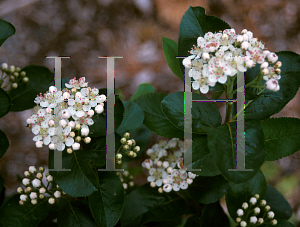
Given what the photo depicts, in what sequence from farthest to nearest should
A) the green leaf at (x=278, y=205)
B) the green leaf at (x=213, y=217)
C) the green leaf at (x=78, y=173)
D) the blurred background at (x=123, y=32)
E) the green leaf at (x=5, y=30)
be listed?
the blurred background at (x=123, y=32) < the green leaf at (x=278, y=205) < the green leaf at (x=213, y=217) < the green leaf at (x=5, y=30) < the green leaf at (x=78, y=173)

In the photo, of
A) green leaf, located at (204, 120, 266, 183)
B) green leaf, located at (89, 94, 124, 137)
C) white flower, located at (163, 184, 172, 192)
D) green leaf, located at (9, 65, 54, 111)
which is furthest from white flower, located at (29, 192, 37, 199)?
green leaf, located at (204, 120, 266, 183)

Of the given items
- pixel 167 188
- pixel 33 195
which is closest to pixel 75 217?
pixel 33 195

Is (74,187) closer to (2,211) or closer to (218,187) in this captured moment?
(2,211)

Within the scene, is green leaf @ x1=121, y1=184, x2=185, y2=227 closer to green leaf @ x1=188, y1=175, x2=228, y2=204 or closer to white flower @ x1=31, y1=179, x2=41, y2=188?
green leaf @ x1=188, y1=175, x2=228, y2=204

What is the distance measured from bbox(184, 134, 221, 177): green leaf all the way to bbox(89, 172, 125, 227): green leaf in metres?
0.41

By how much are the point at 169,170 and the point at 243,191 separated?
503 mm

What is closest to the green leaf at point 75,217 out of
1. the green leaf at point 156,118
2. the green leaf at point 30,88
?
the green leaf at point 156,118

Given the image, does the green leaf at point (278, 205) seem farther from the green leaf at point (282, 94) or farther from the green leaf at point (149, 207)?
the green leaf at point (282, 94)

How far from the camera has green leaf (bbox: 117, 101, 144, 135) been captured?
63.7 inches

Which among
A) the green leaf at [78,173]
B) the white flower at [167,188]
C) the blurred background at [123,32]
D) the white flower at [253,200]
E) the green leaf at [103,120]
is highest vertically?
the blurred background at [123,32]

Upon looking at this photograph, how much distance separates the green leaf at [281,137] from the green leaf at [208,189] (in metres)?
0.31

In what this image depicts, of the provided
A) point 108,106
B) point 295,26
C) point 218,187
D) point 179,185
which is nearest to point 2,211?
point 108,106

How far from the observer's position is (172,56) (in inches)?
70.9

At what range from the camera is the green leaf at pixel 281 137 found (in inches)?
60.2
